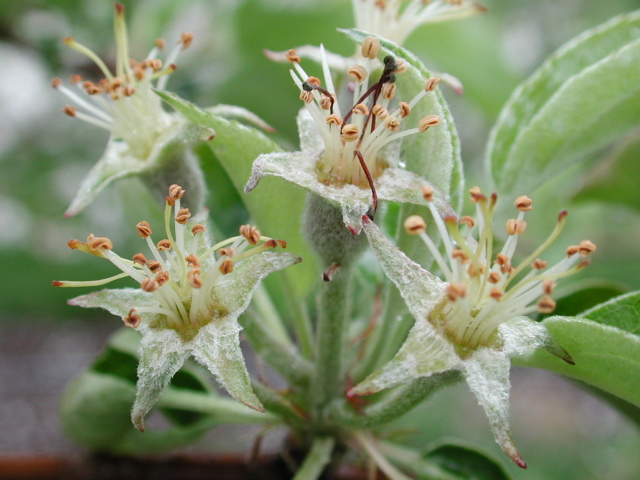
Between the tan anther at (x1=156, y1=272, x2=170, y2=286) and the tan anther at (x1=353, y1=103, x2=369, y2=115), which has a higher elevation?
the tan anther at (x1=353, y1=103, x2=369, y2=115)

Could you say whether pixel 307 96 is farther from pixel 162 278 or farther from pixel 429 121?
pixel 162 278

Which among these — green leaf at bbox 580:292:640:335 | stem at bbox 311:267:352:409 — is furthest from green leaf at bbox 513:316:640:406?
stem at bbox 311:267:352:409

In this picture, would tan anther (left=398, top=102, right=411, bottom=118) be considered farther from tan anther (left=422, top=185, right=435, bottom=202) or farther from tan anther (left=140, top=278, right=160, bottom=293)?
tan anther (left=140, top=278, right=160, bottom=293)

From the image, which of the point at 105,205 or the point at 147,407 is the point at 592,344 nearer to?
the point at 147,407

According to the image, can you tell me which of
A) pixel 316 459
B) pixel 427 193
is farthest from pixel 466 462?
pixel 427 193

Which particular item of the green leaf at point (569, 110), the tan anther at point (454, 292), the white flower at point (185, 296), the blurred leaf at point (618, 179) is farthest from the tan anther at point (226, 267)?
the blurred leaf at point (618, 179)

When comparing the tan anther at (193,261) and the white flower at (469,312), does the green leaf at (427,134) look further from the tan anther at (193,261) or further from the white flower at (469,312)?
the tan anther at (193,261)
